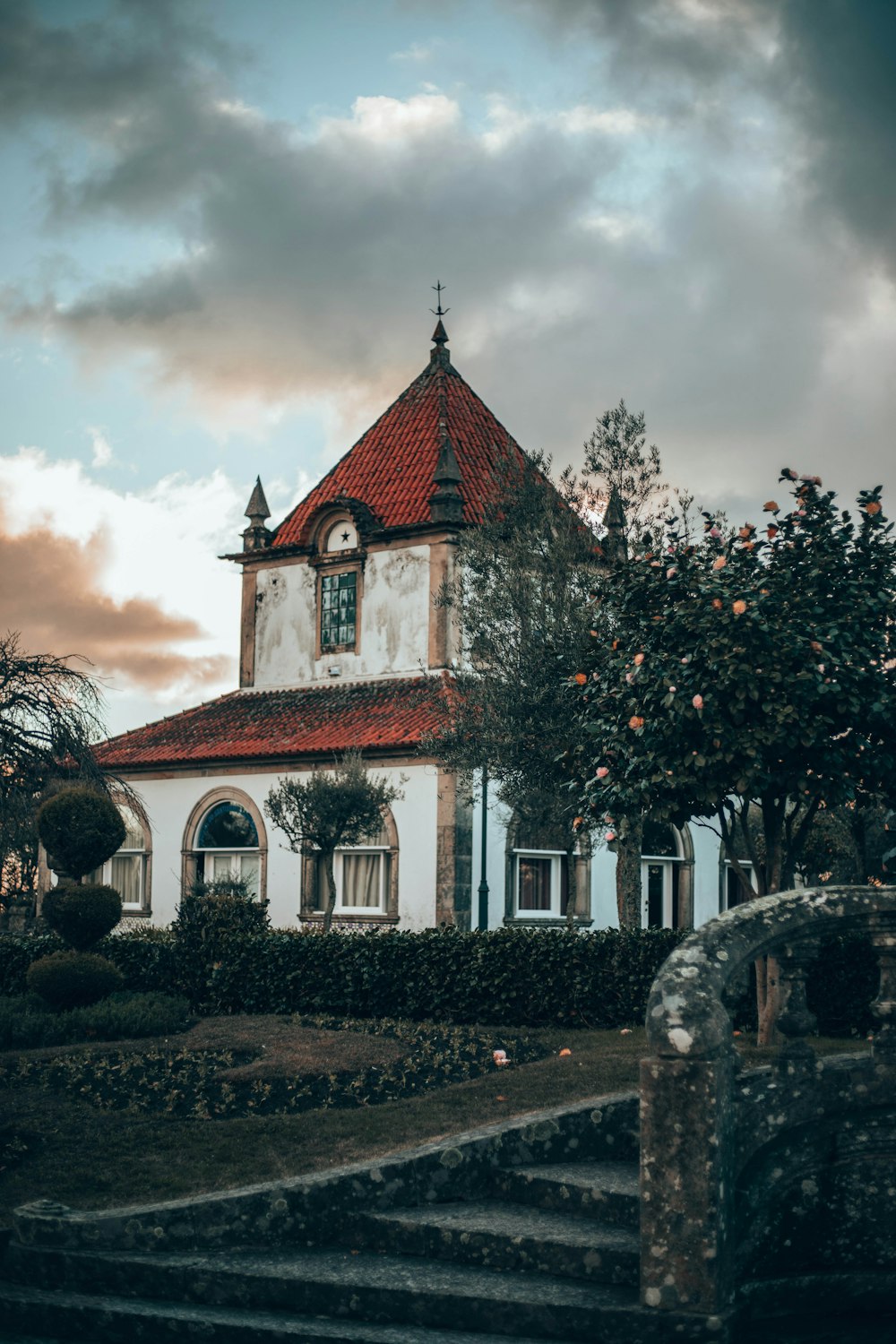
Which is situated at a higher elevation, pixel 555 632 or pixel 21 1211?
pixel 555 632

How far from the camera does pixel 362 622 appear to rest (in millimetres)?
29719

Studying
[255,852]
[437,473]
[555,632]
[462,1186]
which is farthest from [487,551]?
[462,1186]

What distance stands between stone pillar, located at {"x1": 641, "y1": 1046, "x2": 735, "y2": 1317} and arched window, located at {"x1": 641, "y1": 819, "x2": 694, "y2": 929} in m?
23.1

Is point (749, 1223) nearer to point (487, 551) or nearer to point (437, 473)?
point (487, 551)

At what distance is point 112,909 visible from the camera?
1681 cm


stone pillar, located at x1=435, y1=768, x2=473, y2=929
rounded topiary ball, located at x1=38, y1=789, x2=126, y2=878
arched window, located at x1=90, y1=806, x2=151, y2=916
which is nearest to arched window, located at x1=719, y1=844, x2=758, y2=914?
stone pillar, located at x1=435, y1=768, x2=473, y2=929

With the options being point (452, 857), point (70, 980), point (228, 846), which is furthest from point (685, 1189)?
point (228, 846)

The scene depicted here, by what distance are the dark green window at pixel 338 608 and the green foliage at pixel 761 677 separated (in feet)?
55.3

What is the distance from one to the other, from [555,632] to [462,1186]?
13.9 m

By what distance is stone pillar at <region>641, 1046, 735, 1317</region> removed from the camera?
18.9 ft

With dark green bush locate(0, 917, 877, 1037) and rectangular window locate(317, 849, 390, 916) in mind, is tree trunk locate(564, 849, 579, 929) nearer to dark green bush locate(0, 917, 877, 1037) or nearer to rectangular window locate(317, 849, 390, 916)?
rectangular window locate(317, 849, 390, 916)

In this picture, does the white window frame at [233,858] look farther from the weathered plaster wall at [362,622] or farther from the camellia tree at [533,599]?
the camellia tree at [533,599]

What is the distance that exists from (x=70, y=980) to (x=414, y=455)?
18353mm

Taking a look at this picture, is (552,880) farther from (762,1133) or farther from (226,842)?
(762,1133)
